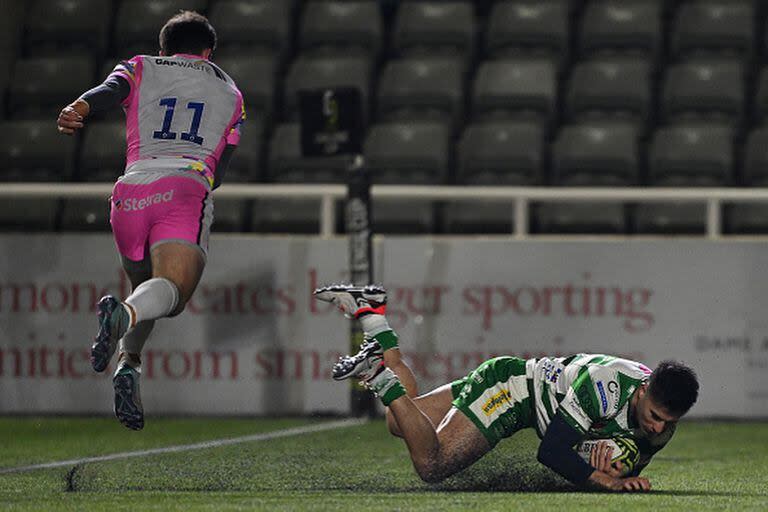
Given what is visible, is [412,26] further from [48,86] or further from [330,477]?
[330,477]

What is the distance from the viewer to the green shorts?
689cm

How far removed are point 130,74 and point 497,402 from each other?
218 centimetres

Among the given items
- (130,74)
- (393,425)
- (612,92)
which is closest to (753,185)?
(612,92)

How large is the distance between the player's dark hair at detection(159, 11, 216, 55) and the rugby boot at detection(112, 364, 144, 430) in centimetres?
151

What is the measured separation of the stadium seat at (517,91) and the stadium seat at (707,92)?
3.38 ft

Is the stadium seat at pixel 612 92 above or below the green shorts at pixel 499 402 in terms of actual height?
above

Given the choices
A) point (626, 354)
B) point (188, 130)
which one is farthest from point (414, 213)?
point (188, 130)

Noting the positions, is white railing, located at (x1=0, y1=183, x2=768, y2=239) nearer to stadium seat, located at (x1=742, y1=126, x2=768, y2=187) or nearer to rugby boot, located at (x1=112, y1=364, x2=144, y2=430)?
stadium seat, located at (x1=742, y1=126, x2=768, y2=187)

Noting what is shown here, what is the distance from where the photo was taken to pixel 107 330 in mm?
6168

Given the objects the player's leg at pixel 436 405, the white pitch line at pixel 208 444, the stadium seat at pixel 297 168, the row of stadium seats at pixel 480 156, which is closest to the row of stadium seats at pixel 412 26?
the row of stadium seats at pixel 480 156

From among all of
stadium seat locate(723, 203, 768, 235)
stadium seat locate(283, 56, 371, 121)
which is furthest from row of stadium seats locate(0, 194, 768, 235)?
stadium seat locate(283, 56, 371, 121)

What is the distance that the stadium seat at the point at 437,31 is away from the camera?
1389 centimetres

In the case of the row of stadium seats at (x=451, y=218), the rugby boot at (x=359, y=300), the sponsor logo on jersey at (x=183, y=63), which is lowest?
the rugby boot at (x=359, y=300)

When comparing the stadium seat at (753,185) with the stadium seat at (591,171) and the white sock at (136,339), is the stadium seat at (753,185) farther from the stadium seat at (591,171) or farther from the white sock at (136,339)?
the white sock at (136,339)
